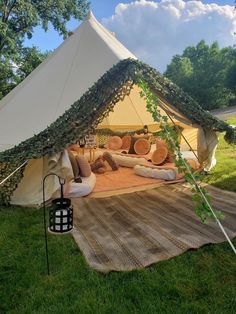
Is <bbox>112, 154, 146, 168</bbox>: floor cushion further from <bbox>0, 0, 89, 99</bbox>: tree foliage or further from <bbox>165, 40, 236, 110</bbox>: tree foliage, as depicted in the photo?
<bbox>165, 40, 236, 110</bbox>: tree foliage

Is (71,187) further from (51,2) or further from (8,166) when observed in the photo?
(51,2)

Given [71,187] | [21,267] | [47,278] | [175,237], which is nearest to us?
[47,278]

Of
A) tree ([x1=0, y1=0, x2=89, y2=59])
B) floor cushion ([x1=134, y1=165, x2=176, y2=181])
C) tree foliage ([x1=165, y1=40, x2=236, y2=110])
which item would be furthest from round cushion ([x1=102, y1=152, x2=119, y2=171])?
tree foliage ([x1=165, y1=40, x2=236, y2=110])

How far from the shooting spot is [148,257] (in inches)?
96.9

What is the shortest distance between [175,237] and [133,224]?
0.53 metres

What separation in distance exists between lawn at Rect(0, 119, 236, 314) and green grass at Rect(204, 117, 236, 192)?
215 cm

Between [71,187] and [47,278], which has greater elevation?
[71,187]

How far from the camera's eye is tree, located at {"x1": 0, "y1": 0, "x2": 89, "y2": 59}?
36.6 feet

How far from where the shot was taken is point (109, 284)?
2088mm

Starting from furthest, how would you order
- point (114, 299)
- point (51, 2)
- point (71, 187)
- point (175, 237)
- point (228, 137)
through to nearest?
1. point (51, 2)
2. point (228, 137)
3. point (71, 187)
4. point (175, 237)
5. point (114, 299)

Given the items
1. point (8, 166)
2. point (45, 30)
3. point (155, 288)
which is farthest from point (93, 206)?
point (45, 30)

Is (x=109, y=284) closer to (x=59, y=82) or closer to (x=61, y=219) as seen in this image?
(x=61, y=219)

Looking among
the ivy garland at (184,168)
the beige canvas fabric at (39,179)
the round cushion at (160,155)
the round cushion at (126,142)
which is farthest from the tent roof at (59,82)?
the round cushion at (126,142)

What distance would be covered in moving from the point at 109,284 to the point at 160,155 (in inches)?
136
